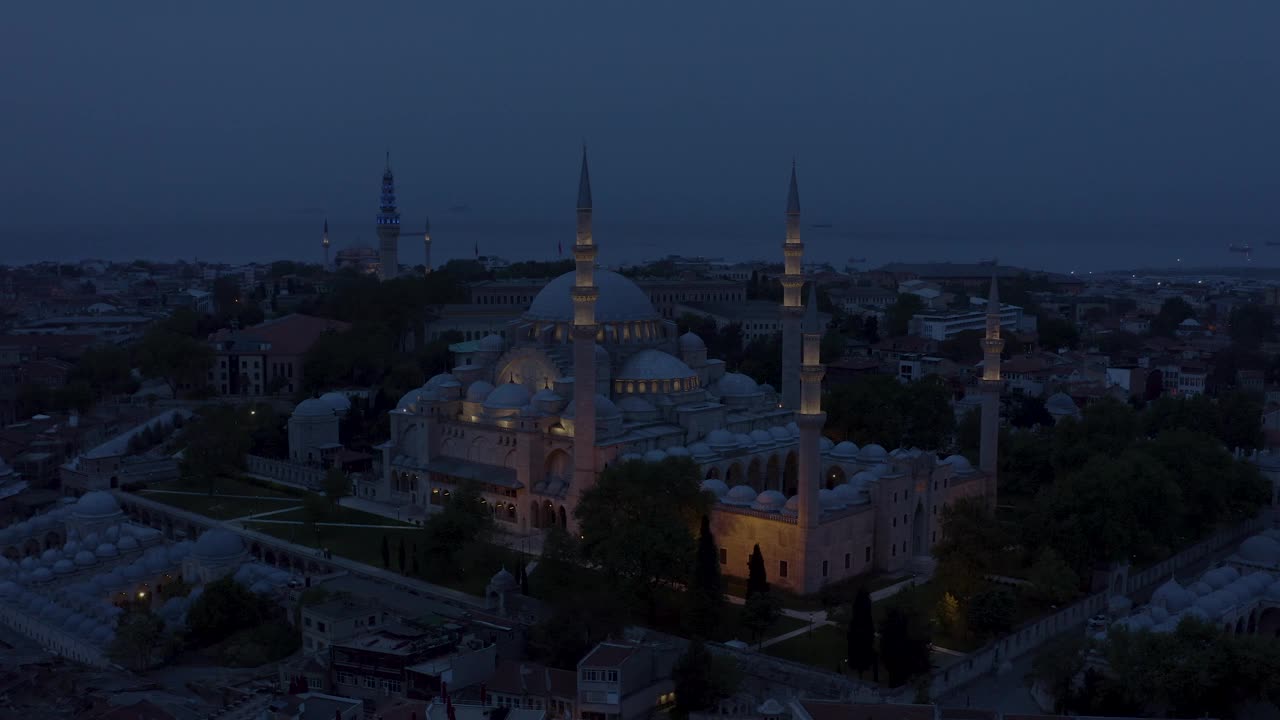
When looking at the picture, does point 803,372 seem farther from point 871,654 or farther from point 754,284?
point 754,284

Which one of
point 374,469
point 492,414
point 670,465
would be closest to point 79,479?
point 374,469

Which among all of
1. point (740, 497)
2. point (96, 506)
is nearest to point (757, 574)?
point (740, 497)

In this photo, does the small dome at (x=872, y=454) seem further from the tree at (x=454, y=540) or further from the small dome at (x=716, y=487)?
the tree at (x=454, y=540)

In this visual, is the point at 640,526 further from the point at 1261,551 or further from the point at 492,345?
the point at 492,345

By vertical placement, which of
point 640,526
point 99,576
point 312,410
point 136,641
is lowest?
point 136,641

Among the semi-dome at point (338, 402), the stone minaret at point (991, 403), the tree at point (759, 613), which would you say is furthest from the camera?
the semi-dome at point (338, 402)

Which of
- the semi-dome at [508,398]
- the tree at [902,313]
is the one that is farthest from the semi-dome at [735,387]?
the tree at [902,313]
